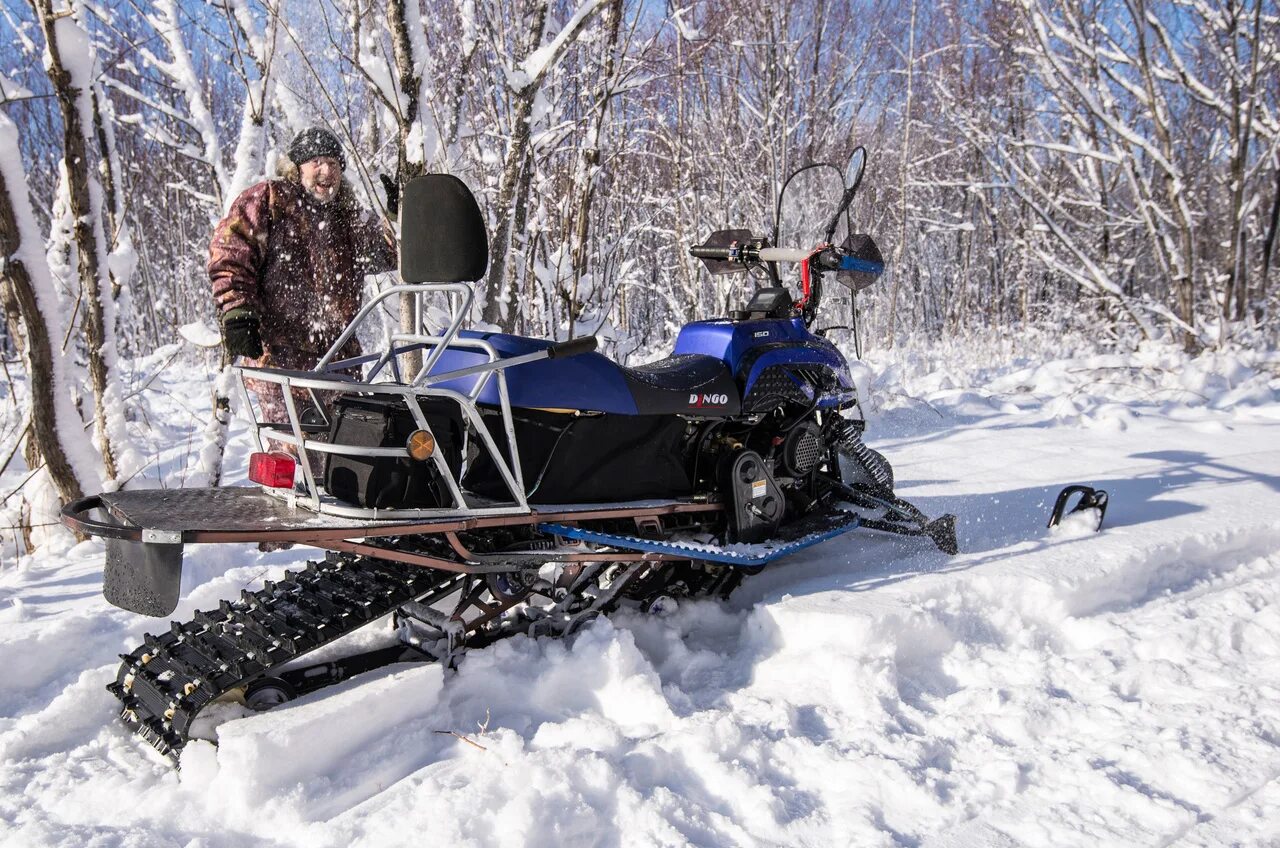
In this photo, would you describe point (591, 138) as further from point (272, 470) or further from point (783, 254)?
point (272, 470)

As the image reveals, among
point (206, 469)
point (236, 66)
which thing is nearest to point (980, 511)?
point (206, 469)

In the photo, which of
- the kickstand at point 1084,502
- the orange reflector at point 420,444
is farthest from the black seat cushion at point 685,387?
the kickstand at point 1084,502

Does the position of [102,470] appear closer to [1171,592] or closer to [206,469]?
[206,469]

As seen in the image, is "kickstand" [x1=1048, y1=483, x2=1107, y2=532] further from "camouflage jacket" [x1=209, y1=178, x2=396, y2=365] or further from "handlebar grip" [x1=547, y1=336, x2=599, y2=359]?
"camouflage jacket" [x1=209, y1=178, x2=396, y2=365]

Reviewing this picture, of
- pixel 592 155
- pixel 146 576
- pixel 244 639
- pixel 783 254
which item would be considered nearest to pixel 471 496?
pixel 244 639

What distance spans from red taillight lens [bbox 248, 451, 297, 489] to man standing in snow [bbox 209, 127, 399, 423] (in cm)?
113

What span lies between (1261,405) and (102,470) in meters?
9.21

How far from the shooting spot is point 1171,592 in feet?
11.0

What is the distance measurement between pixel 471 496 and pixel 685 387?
35.8 inches

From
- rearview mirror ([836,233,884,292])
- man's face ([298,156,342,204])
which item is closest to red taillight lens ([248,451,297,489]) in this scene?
man's face ([298,156,342,204])

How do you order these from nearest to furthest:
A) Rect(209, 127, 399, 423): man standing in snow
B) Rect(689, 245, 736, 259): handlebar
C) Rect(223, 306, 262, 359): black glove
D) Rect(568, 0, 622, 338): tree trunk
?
Rect(223, 306, 262, 359): black glove
Rect(209, 127, 399, 423): man standing in snow
Rect(689, 245, 736, 259): handlebar
Rect(568, 0, 622, 338): tree trunk

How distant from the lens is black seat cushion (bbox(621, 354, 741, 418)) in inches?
114

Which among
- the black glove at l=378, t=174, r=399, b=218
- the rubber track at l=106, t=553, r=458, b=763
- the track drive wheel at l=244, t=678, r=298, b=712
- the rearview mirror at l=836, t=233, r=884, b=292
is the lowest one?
the track drive wheel at l=244, t=678, r=298, b=712

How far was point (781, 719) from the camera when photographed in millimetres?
2361
